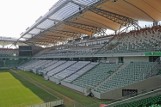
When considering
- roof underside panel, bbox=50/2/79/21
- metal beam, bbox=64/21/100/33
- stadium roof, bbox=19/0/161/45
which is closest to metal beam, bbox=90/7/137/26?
stadium roof, bbox=19/0/161/45

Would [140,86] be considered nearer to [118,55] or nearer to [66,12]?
[118,55]

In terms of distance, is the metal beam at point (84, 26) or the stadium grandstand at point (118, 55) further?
the metal beam at point (84, 26)

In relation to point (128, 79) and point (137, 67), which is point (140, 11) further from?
point (128, 79)

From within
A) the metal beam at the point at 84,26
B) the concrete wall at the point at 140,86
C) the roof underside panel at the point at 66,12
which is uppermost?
the roof underside panel at the point at 66,12

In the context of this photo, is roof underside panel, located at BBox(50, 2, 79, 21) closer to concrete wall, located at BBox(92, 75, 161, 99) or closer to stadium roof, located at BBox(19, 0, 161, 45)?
stadium roof, located at BBox(19, 0, 161, 45)

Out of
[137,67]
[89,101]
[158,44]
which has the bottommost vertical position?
[89,101]

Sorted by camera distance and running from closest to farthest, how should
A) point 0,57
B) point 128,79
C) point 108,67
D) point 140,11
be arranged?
1. point 128,79
2. point 108,67
3. point 140,11
4. point 0,57

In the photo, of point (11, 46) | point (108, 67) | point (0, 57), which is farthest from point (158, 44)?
point (11, 46)

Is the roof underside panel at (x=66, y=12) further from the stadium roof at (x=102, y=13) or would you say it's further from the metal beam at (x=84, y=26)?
Answer: the metal beam at (x=84, y=26)

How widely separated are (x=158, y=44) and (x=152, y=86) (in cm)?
557

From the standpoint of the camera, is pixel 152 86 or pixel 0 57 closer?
pixel 152 86

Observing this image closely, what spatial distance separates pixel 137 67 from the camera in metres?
26.5

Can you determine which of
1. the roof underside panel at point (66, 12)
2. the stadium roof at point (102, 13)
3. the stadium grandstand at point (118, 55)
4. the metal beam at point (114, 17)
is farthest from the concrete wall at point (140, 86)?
A: the roof underside panel at point (66, 12)

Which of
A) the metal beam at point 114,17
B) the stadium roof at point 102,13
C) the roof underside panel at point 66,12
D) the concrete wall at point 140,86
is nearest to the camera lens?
the concrete wall at point 140,86
